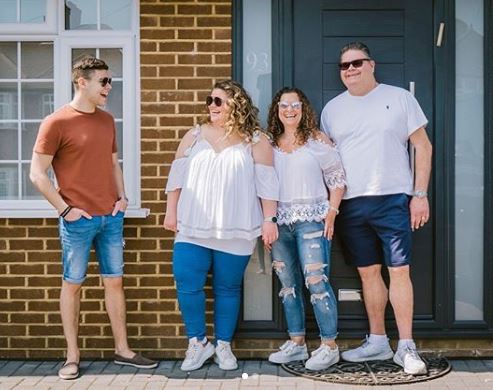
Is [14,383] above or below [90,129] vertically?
below

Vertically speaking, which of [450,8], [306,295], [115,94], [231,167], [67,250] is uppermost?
[450,8]

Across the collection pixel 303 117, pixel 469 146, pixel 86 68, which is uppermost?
pixel 86 68

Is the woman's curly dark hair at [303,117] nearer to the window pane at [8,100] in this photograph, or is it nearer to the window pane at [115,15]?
the window pane at [115,15]

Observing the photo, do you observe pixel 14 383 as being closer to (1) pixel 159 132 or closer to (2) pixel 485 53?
(1) pixel 159 132

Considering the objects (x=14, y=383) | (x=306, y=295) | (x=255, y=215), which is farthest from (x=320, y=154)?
(x=14, y=383)

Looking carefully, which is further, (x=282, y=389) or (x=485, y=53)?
(x=485, y=53)

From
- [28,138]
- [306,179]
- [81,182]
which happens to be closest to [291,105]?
[306,179]

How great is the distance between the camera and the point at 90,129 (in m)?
5.54

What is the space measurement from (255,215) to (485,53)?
79.6 inches

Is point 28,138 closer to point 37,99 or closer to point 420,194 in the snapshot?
point 37,99

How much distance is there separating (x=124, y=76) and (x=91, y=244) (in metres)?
1.25

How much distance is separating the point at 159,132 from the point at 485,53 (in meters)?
2.37

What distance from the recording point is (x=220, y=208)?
552 centimetres

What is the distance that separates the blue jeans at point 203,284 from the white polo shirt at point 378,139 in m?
0.94
